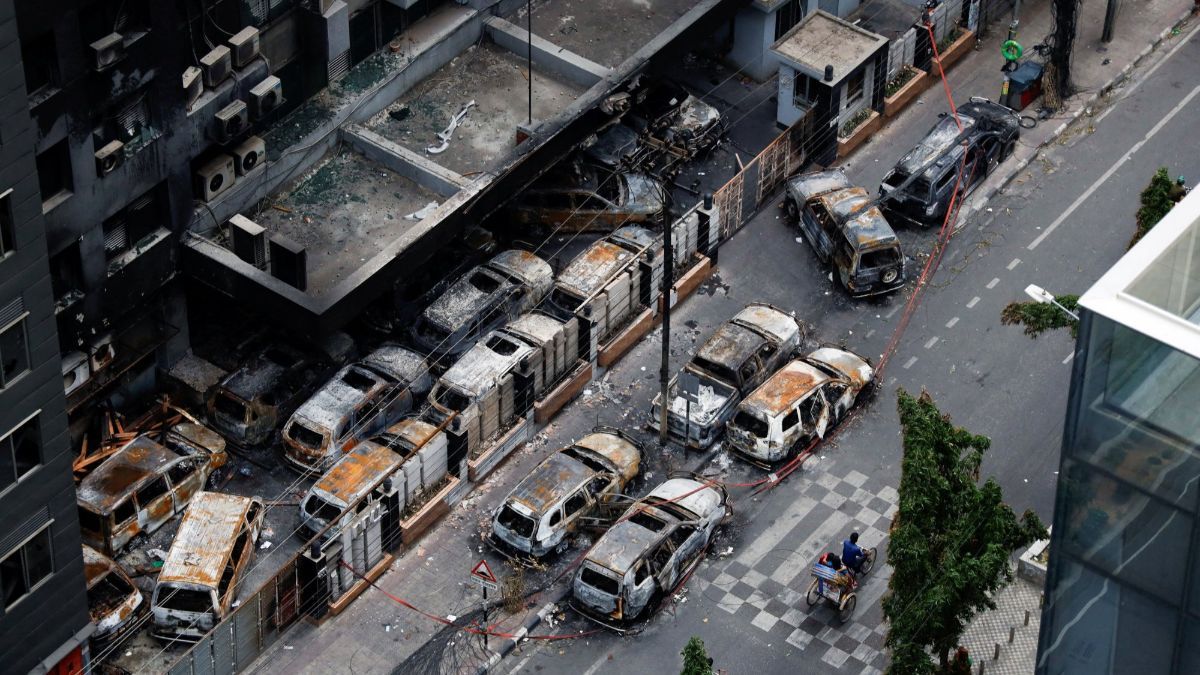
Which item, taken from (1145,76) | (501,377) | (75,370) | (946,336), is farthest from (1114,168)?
(75,370)

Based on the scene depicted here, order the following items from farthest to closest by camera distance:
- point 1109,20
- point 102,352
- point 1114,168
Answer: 1. point 1109,20
2. point 1114,168
3. point 102,352

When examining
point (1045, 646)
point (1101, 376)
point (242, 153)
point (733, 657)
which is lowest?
point (733, 657)

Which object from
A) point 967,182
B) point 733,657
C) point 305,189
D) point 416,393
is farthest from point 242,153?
point 967,182

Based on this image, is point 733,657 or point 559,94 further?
point 559,94

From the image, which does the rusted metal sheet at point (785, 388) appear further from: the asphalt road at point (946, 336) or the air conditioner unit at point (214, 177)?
the air conditioner unit at point (214, 177)

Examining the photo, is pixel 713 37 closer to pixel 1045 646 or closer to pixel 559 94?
pixel 559 94

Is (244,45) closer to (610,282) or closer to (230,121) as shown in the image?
(230,121)

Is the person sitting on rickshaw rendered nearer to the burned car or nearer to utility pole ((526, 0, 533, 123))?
the burned car
